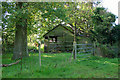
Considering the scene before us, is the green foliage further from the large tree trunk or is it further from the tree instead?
the large tree trunk

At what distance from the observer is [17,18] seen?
1120cm

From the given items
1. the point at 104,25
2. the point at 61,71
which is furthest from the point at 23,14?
the point at 104,25

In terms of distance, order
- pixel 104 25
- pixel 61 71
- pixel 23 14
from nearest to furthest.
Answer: pixel 61 71, pixel 23 14, pixel 104 25

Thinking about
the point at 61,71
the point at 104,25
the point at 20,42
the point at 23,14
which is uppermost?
the point at 23,14

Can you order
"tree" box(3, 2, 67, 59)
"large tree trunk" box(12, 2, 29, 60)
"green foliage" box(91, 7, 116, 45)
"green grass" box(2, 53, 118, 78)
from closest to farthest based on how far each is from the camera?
"green grass" box(2, 53, 118, 78), "tree" box(3, 2, 67, 59), "large tree trunk" box(12, 2, 29, 60), "green foliage" box(91, 7, 116, 45)

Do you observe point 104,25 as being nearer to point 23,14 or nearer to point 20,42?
point 23,14

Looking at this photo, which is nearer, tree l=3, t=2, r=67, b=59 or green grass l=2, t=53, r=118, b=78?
green grass l=2, t=53, r=118, b=78

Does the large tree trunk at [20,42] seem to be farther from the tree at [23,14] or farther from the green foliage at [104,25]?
the green foliage at [104,25]

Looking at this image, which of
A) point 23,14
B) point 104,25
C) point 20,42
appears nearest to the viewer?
point 23,14

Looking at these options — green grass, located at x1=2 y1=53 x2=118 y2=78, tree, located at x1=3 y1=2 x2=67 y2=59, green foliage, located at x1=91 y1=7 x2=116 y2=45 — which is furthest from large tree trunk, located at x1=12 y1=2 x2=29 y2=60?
green foliage, located at x1=91 y1=7 x2=116 y2=45

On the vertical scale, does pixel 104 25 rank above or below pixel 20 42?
above

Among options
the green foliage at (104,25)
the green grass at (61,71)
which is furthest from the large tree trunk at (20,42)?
the green foliage at (104,25)

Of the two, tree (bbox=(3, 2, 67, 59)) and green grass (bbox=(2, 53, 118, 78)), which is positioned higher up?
tree (bbox=(3, 2, 67, 59))

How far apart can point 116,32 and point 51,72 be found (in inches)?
405
